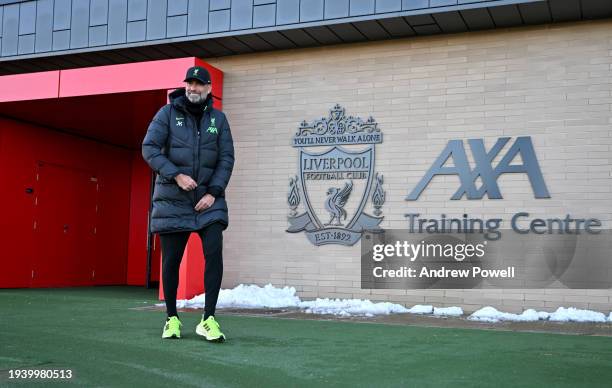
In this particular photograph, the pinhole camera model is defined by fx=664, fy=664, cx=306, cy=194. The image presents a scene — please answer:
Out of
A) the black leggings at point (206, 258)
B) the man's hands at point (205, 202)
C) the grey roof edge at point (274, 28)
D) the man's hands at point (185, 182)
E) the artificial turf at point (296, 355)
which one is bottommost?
the artificial turf at point (296, 355)

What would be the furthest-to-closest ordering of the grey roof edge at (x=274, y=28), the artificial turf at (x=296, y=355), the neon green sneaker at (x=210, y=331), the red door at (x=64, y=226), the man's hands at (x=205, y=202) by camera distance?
the red door at (x=64, y=226), the grey roof edge at (x=274, y=28), the man's hands at (x=205, y=202), the neon green sneaker at (x=210, y=331), the artificial turf at (x=296, y=355)

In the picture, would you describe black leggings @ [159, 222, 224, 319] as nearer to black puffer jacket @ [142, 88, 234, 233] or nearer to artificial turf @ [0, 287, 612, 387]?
black puffer jacket @ [142, 88, 234, 233]

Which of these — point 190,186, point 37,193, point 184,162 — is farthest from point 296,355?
point 37,193

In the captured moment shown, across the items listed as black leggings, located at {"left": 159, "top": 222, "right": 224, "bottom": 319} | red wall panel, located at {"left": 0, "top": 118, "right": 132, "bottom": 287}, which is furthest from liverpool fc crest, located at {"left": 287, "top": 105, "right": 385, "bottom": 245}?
red wall panel, located at {"left": 0, "top": 118, "right": 132, "bottom": 287}

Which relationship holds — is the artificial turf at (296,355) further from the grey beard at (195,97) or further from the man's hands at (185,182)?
the grey beard at (195,97)

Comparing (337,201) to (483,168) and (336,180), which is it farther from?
(483,168)

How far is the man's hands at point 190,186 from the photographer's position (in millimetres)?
4539

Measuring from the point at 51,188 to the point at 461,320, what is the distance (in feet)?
26.5

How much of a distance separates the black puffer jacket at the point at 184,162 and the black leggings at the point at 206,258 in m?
0.09

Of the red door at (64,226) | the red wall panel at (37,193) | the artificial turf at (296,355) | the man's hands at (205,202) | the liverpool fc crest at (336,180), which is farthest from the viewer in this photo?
the red door at (64,226)

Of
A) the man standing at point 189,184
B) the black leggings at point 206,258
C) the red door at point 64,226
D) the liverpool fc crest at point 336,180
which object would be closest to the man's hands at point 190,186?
the man standing at point 189,184

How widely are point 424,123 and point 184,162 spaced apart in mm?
4224

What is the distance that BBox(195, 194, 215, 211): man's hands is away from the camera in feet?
15.1

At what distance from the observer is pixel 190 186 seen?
4.54 metres
